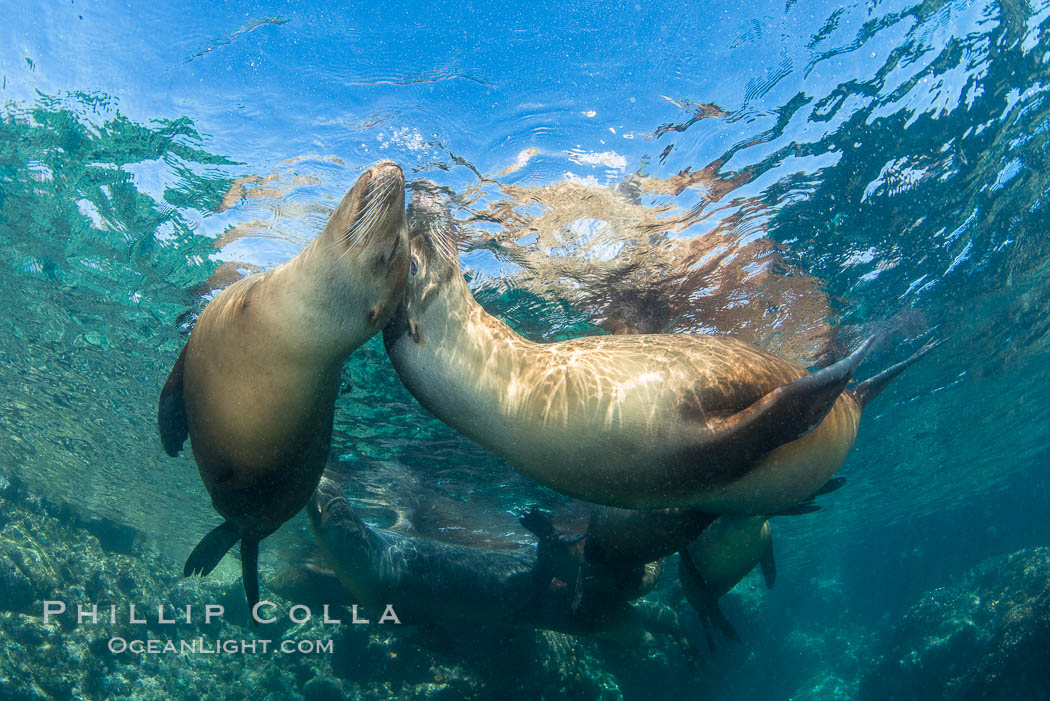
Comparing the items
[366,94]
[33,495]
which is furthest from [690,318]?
[33,495]

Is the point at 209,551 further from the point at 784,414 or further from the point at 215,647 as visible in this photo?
the point at 215,647

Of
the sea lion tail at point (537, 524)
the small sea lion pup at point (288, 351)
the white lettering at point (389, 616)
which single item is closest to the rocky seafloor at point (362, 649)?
the white lettering at point (389, 616)

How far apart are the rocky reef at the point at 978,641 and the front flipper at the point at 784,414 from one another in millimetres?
15301

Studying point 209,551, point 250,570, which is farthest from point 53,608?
point 250,570

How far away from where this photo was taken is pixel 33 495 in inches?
593

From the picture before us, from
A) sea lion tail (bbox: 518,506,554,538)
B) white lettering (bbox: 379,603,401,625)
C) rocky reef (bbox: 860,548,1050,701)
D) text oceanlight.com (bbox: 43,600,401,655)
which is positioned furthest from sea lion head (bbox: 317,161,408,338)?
rocky reef (bbox: 860,548,1050,701)

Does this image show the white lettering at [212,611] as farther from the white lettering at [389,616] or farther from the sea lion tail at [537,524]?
the sea lion tail at [537,524]

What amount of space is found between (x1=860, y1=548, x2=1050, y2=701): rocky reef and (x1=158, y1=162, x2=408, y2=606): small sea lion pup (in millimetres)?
17249

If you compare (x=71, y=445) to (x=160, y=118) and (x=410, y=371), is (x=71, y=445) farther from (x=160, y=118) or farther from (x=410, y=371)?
(x=410, y=371)

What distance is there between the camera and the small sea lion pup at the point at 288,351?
2.19 meters

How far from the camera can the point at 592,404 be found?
280 cm

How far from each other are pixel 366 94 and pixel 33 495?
58.6ft

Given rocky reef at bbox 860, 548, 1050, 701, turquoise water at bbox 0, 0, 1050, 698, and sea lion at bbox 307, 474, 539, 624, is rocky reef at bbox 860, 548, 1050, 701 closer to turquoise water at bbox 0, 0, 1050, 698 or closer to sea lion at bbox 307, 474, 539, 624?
turquoise water at bbox 0, 0, 1050, 698

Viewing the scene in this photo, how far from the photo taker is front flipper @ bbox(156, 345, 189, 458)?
3389mm
